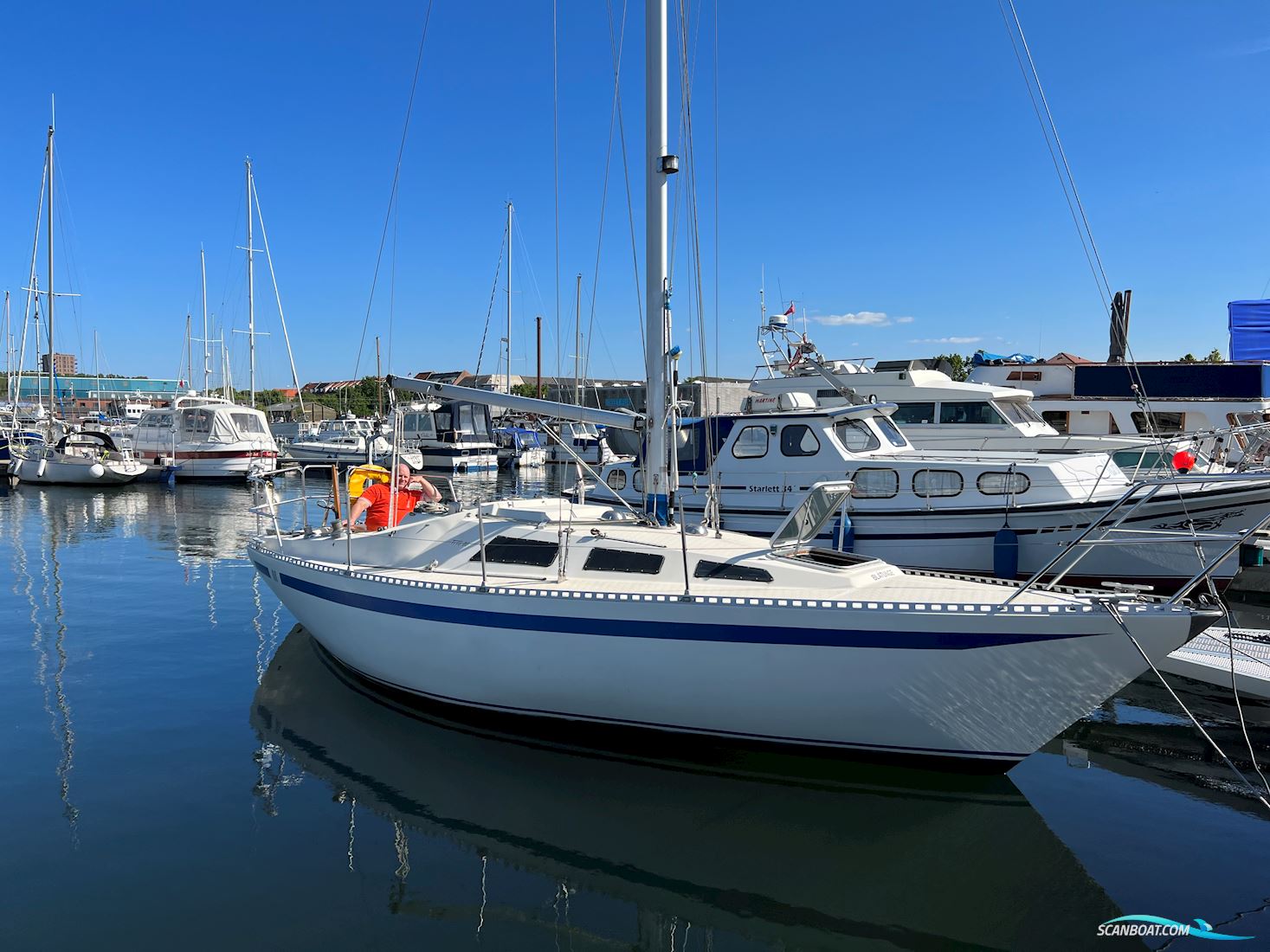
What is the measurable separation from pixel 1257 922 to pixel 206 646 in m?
10.4

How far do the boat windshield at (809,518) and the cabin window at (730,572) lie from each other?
1.72ft

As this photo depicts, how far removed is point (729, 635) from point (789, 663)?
49cm

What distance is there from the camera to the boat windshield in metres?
7.22

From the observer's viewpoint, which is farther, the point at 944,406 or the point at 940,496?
the point at 944,406

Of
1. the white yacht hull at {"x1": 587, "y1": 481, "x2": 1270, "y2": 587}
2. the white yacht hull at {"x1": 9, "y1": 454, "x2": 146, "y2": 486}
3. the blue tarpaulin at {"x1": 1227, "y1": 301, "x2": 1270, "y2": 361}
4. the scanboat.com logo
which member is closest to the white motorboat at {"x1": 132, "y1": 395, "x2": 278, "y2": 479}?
the white yacht hull at {"x1": 9, "y1": 454, "x2": 146, "y2": 486}

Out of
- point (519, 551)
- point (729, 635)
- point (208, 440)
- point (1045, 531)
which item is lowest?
point (729, 635)

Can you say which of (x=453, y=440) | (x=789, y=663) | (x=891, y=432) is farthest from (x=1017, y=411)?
(x=453, y=440)

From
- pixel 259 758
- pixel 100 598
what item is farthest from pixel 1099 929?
pixel 100 598

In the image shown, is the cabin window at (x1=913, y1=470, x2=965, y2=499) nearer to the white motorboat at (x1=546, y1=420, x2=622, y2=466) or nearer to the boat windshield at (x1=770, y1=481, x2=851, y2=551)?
the boat windshield at (x1=770, y1=481, x2=851, y2=551)

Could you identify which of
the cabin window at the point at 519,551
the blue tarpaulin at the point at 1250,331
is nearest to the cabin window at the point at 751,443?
the cabin window at the point at 519,551

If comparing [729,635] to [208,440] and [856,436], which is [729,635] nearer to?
[856,436]

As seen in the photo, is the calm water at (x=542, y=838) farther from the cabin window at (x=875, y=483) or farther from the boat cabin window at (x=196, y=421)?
the boat cabin window at (x=196, y=421)

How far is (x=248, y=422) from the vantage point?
34031 millimetres

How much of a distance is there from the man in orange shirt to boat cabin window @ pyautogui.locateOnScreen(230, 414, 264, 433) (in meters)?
27.2
